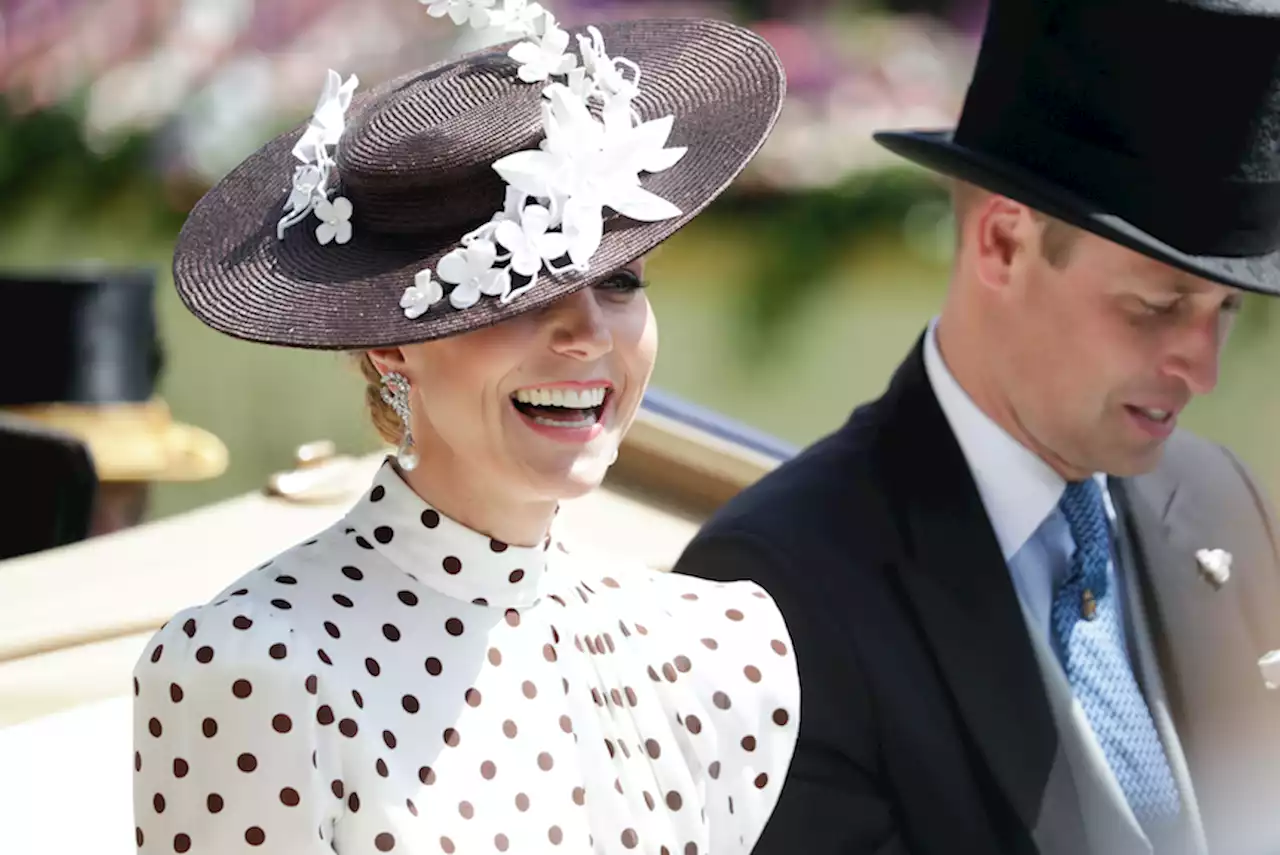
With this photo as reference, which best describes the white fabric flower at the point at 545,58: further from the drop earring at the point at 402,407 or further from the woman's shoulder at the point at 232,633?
the woman's shoulder at the point at 232,633

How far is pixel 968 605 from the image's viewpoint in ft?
6.73

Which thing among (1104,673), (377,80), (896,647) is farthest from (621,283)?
(377,80)

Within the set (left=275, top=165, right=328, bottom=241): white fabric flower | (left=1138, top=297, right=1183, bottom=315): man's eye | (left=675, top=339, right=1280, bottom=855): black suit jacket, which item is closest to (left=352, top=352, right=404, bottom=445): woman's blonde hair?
(left=275, top=165, right=328, bottom=241): white fabric flower

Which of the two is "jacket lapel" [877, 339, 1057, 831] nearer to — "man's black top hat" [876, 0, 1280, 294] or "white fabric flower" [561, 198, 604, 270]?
"man's black top hat" [876, 0, 1280, 294]

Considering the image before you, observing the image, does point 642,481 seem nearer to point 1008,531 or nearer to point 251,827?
point 1008,531

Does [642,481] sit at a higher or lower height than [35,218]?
higher

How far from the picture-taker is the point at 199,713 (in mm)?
1419

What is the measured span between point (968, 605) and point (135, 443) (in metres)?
1.88

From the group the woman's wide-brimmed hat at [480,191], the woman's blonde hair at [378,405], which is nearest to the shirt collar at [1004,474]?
the woman's wide-brimmed hat at [480,191]

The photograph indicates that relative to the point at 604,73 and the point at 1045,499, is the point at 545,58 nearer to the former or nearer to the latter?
the point at 604,73

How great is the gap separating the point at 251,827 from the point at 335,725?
10 cm

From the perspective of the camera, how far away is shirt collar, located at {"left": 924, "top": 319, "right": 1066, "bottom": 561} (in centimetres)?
217

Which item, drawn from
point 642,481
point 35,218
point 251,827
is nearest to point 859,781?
point 251,827

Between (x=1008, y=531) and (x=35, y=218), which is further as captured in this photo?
(x=35, y=218)
